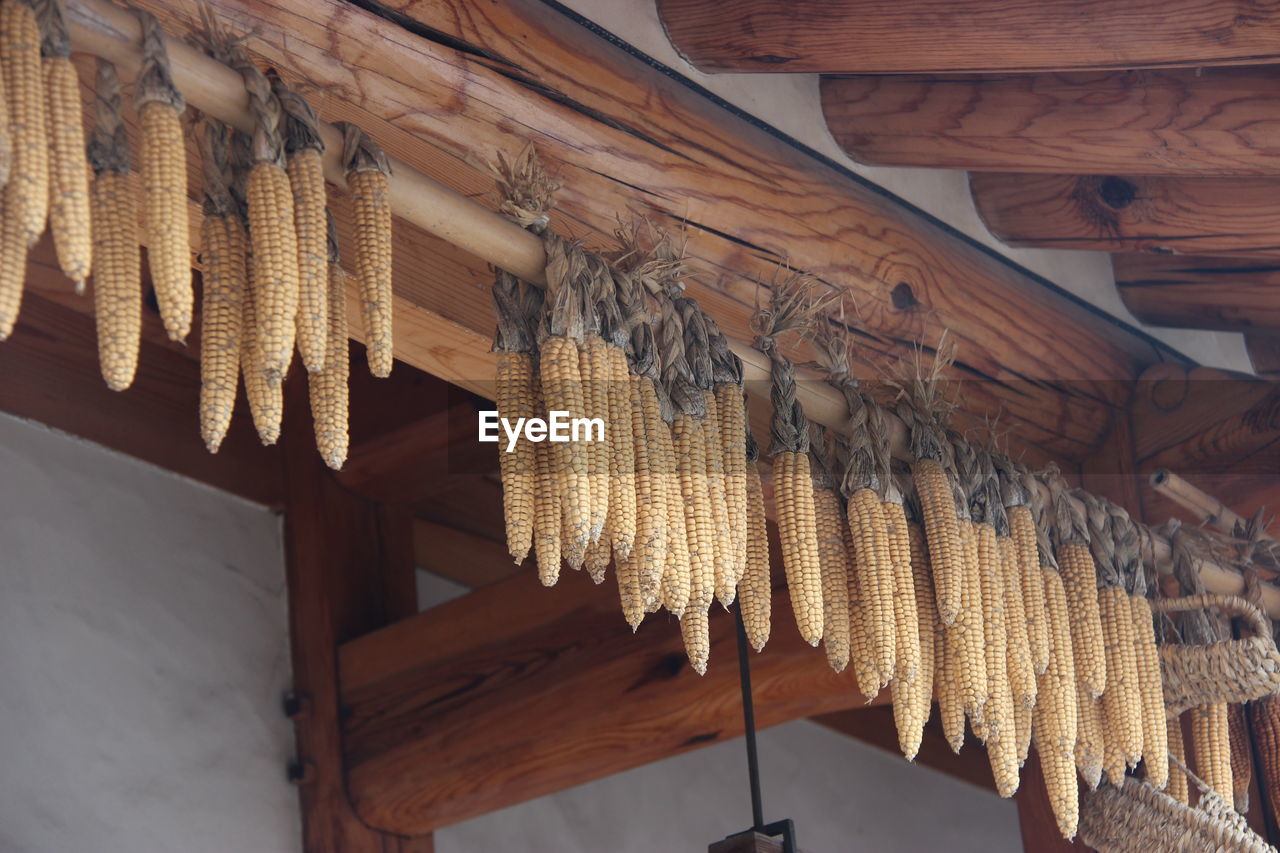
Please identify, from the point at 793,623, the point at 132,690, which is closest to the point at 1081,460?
the point at 793,623

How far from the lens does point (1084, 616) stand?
2.92 metres

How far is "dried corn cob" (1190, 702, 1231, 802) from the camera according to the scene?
3.23 metres

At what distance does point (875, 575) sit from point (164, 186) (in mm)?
1237

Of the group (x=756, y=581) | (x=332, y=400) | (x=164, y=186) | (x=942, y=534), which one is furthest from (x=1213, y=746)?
(x=164, y=186)

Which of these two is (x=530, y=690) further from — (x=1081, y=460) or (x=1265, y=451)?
(x=1265, y=451)

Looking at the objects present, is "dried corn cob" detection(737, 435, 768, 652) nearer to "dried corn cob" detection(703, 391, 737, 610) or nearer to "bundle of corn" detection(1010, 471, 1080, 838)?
"dried corn cob" detection(703, 391, 737, 610)

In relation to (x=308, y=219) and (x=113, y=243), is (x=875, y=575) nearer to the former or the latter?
(x=308, y=219)

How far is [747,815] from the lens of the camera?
522 centimetres

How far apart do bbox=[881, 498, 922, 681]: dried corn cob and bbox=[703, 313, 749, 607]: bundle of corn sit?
0.27m

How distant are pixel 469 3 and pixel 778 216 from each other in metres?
0.77

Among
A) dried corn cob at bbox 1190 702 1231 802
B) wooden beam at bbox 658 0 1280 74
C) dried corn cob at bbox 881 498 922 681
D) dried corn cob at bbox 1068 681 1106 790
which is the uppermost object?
wooden beam at bbox 658 0 1280 74

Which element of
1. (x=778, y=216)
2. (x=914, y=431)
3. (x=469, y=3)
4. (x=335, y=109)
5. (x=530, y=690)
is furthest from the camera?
(x=530, y=690)

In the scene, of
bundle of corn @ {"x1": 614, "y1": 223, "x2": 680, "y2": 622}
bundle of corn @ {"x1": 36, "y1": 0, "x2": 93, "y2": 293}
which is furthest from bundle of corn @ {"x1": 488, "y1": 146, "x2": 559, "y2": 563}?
bundle of corn @ {"x1": 36, "y1": 0, "x2": 93, "y2": 293}

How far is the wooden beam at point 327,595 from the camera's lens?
3957 millimetres
